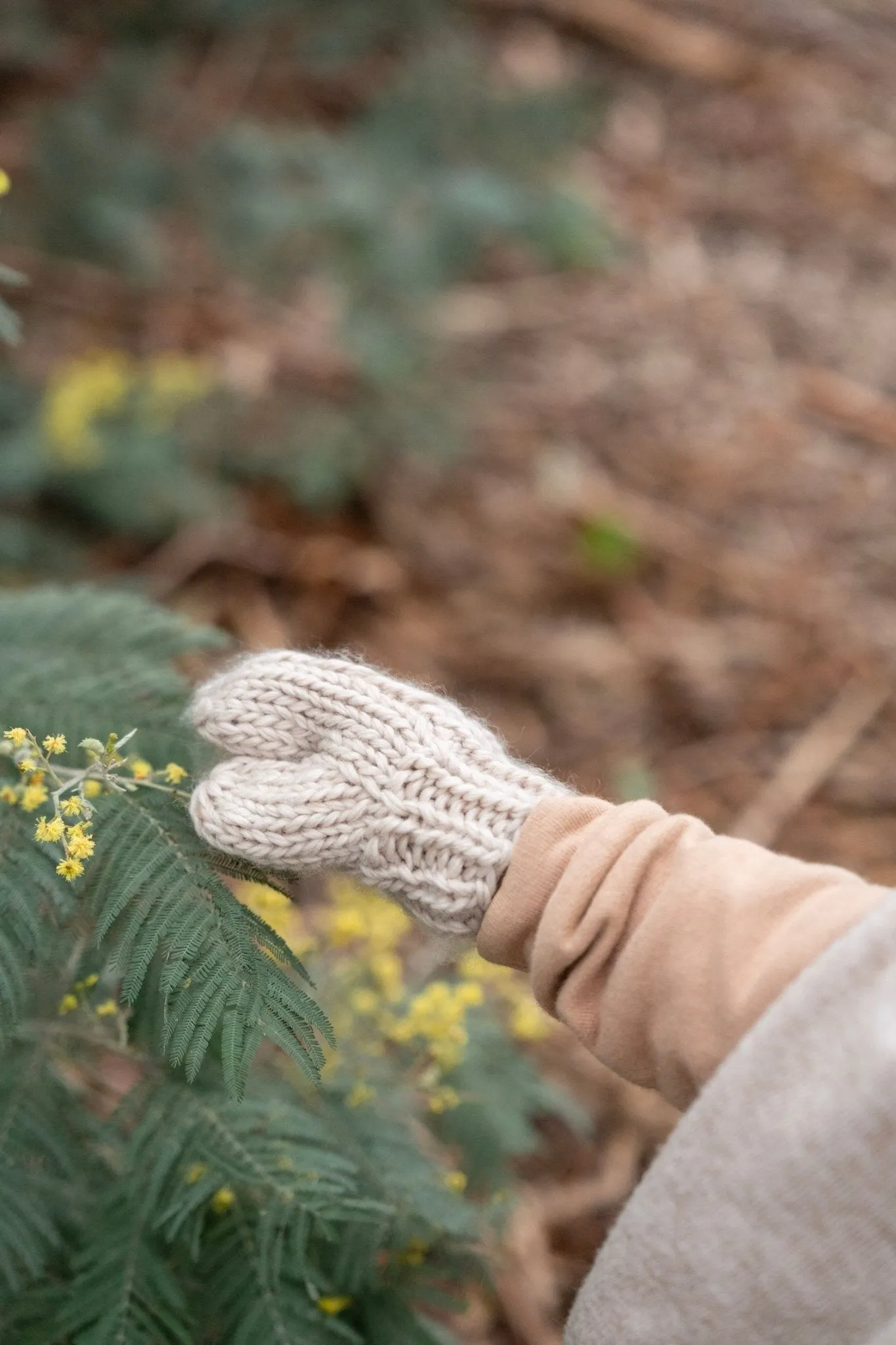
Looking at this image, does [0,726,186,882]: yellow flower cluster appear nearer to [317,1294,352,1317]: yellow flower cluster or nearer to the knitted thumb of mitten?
the knitted thumb of mitten

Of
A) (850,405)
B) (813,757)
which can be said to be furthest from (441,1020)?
(850,405)

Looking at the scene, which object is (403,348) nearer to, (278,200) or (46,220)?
(278,200)

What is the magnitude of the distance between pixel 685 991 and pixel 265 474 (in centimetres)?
198

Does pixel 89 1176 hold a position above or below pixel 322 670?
below

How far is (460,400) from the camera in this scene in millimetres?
2723

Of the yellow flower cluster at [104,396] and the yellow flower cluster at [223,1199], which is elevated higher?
the yellow flower cluster at [223,1199]

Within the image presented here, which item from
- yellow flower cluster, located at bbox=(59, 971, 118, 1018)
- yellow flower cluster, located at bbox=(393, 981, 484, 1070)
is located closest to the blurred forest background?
yellow flower cluster, located at bbox=(393, 981, 484, 1070)

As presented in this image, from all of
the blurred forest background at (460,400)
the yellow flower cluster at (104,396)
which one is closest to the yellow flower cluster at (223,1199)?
the blurred forest background at (460,400)

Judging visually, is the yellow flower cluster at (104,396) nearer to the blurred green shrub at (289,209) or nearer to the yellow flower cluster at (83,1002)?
the blurred green shrub at (289,209)

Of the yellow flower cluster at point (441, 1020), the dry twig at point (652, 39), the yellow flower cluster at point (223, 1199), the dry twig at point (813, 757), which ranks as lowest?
the dry twig at point (813, 757)

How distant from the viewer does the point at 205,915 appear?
2.98 ft

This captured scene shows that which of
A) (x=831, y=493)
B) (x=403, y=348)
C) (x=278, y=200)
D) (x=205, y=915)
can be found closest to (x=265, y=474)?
(x=403, y=348)

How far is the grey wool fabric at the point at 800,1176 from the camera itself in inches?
30.3

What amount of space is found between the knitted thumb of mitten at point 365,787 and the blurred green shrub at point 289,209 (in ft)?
4.81
